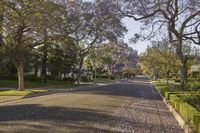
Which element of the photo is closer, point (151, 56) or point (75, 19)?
point (75, 19)

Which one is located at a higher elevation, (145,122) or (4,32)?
(4,32)

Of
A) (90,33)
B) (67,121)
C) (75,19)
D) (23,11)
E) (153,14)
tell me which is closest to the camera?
(67,121)

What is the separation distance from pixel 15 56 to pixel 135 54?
110 metres

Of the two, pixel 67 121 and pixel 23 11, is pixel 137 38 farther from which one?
pixel 67 121

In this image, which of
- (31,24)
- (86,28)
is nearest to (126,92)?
(31,24)

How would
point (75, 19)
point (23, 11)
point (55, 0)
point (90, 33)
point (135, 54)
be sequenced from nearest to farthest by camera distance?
point (23, 11) < point (55, 0) < point (75, 19) < point (90, 33) < point (135, 54)

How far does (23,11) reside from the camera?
124 ft

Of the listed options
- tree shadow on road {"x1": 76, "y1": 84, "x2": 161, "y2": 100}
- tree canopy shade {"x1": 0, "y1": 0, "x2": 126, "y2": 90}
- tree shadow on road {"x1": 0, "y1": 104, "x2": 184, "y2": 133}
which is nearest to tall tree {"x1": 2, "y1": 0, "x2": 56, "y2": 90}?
tree canopy shade {"x1": 0, "y1": 0, "x2": 126, "y2": 90}

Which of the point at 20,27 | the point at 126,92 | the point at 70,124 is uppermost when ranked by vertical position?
the point at 20,27

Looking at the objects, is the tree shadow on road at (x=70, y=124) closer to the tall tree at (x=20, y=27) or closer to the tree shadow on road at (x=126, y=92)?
the tree shadow on road at (x=126, y=92)

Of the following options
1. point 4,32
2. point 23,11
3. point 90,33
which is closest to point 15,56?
point 4,32

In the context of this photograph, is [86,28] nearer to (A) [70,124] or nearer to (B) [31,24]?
(B) [31,24]

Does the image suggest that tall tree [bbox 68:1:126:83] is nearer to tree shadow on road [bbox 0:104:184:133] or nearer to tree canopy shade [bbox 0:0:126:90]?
tree canopy shade [bbox 0:0:126:90]

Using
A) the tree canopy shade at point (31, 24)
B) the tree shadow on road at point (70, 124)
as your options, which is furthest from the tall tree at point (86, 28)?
the tree shadow on road at point (70, 124)
